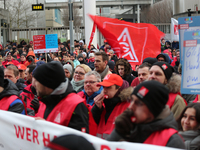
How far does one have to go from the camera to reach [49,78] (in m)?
3.16

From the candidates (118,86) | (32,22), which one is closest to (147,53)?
(118,86)

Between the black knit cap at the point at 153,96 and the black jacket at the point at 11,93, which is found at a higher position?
the black knit cap at the point at 153,96

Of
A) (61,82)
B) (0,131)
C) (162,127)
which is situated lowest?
(0,131)

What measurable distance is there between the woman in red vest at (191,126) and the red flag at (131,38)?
2988 millimetres

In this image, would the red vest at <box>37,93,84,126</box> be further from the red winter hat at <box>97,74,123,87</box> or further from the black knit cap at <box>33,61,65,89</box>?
the red winter hat at <box>97,74,123,87</box>

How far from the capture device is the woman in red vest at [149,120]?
2.27 meters

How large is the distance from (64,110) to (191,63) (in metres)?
1.79

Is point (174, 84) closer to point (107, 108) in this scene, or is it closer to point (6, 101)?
point (107, 108)

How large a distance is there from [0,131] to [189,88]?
7.93 feet

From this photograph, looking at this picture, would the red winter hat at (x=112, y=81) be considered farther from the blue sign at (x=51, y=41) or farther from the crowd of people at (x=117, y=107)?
the blue sign at (x=51, y=41)

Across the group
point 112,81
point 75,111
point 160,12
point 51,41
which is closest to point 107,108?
point 112,81

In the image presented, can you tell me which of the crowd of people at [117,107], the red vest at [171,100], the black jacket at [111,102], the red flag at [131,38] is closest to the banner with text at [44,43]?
the red flag at [131,38]

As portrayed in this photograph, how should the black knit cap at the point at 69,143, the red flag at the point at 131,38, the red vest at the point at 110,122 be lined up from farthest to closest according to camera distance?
1. the red flag at the point at 131,38
2. the red vest at the point at 110,122
3. the black knit cap at the point at 69,143

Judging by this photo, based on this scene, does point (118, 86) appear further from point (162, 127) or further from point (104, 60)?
point (104, 60)
